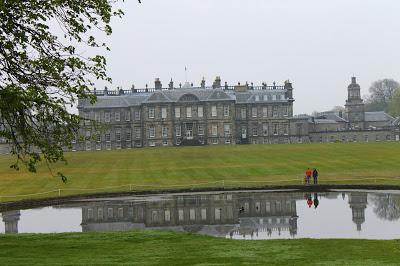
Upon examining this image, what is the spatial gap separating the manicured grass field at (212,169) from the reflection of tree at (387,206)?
8.06 m

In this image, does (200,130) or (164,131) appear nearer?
(164,131)

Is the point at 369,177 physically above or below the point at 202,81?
below

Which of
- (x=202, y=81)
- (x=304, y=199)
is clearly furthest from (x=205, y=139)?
(x=304, y=199)

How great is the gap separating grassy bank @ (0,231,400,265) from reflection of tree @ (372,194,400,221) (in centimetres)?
691

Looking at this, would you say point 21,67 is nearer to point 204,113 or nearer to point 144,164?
point 144,164

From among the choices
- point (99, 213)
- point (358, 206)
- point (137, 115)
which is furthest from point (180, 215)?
point (137, 115)

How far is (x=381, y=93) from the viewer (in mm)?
170125

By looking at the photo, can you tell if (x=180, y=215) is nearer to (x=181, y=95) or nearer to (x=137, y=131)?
(x=181, y=95)

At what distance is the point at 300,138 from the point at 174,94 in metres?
25.8

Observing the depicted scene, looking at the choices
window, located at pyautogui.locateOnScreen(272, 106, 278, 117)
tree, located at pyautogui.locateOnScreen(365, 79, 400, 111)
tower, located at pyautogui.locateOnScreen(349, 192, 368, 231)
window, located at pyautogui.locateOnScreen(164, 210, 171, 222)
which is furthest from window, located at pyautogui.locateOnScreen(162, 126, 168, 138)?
tree, located at pyautogui.locateOnScreen(365, 79, 400, 111)

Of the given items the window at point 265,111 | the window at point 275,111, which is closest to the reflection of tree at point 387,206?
the window at point 265,111

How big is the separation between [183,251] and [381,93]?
164 metres

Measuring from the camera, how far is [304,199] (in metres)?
29.9

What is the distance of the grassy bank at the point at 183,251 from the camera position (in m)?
13.5
